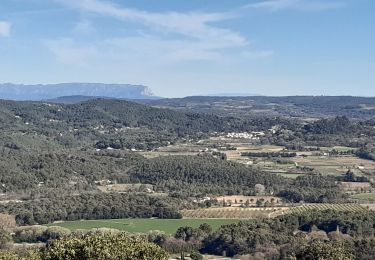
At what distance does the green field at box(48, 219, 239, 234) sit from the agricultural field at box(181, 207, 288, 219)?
2.58 metres

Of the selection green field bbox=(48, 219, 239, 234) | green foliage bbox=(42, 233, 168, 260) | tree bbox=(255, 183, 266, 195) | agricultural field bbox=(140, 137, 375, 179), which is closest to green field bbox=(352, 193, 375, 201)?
tree bbox=(255, 183, 266, 195)

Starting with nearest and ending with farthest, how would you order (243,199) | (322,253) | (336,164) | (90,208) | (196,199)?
1. (322,253)
2. (90,208)
3. (196,199)
4. (243,199)
5. (336,164)

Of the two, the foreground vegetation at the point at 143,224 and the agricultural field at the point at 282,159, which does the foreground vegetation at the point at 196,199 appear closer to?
the foreground vegetation at the point at 143,224

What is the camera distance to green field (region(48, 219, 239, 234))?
78.5 metres

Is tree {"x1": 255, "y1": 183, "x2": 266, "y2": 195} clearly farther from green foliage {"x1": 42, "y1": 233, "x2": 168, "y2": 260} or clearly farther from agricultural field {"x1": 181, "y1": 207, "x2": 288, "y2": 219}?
green foliage {"x1": 42, "y1": 233, "x2": 168, "y2": 260}

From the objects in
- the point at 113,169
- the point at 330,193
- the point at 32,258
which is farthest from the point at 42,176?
the point at 32,258

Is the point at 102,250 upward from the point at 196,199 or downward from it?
upward

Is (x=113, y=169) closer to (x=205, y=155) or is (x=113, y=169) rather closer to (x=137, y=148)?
(x=205, y=155)

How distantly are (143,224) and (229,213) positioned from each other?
1289cm

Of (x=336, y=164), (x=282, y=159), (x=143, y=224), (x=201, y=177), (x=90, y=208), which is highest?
(x=336, y=164)

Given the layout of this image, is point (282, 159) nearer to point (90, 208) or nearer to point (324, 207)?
point (324, 207)

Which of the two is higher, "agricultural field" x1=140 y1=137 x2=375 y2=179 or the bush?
the bush

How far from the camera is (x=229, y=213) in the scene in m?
87.8

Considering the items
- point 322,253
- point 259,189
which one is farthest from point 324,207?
point 322,253
